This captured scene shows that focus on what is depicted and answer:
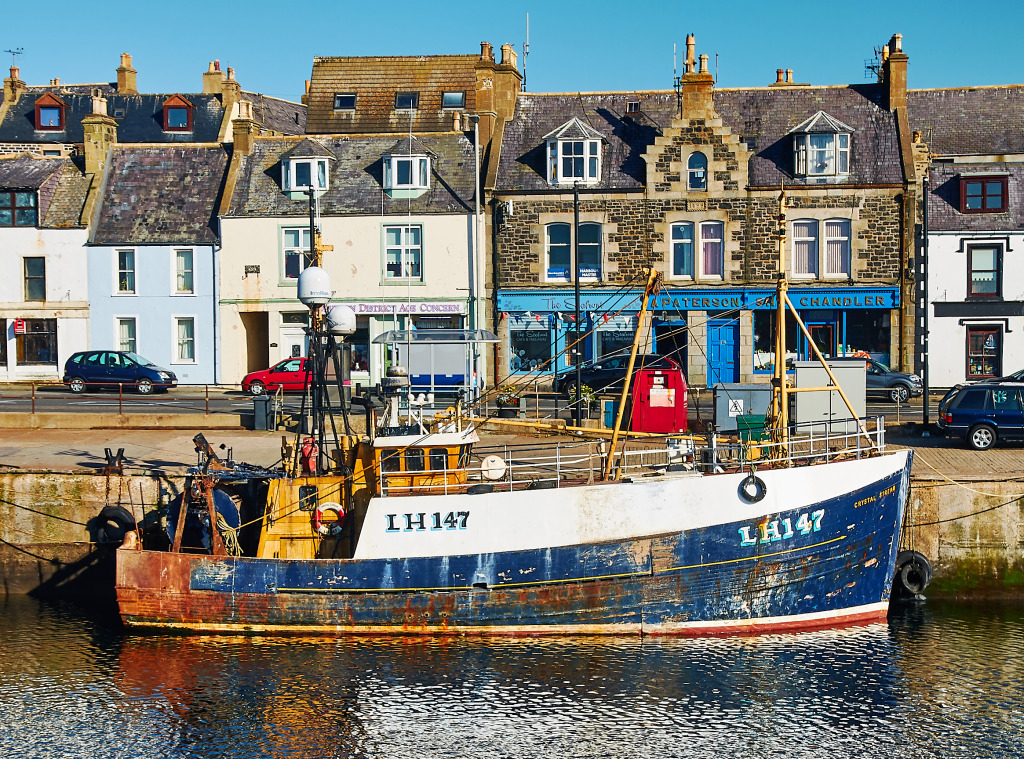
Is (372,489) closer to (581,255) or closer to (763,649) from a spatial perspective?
(763,649)

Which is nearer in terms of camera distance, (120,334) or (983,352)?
(983,352)

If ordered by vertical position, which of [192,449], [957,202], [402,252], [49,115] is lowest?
[192,449]

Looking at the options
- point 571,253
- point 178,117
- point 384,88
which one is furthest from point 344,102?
point 571,253

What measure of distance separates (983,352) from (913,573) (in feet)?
66.7

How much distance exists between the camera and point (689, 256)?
132 ft

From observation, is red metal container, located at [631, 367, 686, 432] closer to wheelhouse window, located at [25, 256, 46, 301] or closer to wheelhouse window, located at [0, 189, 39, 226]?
wheelhouse window, located at [25, 256, 46, 301]

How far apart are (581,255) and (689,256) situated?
3.70m

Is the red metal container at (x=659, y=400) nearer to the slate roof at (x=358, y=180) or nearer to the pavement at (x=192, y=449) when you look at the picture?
the pavement at (x=192, y=449)

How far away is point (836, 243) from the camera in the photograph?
39688 mm

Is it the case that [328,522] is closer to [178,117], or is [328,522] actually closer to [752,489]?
[752,489]

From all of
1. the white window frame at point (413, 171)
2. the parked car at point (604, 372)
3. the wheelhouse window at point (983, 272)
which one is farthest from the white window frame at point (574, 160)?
the wheelhouse window at point (983, 272)

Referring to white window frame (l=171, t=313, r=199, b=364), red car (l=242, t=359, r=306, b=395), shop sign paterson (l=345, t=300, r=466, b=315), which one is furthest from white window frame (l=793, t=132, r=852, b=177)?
white window frame (l=171, t=313, r=199, b=364)

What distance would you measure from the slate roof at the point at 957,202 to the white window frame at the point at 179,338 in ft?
85.4

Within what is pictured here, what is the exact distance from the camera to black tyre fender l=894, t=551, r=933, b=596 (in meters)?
21.7
